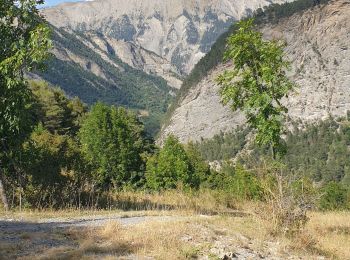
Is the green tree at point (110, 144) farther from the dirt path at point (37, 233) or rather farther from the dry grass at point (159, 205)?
the dirt path at point (37, 233)

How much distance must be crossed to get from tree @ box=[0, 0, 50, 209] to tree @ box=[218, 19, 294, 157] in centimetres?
659

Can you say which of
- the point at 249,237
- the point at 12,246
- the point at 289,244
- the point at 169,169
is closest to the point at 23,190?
the point at 12,246

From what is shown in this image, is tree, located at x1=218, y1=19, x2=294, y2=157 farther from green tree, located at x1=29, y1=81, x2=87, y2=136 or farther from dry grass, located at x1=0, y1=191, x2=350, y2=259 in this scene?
green tree, located at x1=29, y1=81, x2=87, y2=136

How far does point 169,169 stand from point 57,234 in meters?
40.4

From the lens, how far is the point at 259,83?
1631 centimetres

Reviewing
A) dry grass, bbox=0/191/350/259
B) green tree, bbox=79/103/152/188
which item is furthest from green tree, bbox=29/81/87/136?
dry grass, bbox=0/191/350/259

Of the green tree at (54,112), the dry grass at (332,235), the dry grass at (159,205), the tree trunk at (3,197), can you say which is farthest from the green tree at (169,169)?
the dry grass at (332,235)

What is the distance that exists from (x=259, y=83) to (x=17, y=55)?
836 centimetres

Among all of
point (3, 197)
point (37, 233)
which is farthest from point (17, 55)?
point (37, 233)

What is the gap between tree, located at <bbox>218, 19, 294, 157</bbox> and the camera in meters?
15.9

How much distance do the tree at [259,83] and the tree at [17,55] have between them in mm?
6588

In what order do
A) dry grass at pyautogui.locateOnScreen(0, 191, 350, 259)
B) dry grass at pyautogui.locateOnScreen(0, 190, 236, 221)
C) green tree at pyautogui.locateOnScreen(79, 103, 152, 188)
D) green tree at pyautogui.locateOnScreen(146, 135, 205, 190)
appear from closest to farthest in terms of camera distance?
dry grass at pyautogui.locateOnScreen(0, 191, 350, 259)
dry grass at pyautogui.locateOnScreen(0, 190, 236, 221)
green tree at pyautogui.locateOnScreen(146, 135, 205, 190)
green tree at pyautogui.locateOnScreen(79, 103, 152, 188)

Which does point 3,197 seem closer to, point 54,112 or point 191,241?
point 191,241

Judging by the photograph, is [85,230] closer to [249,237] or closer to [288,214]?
[249,237]
